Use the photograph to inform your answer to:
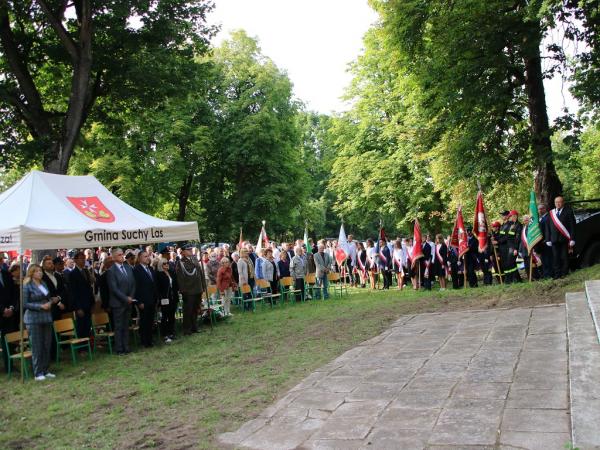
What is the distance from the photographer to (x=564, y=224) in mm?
12656

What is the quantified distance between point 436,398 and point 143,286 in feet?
23.4

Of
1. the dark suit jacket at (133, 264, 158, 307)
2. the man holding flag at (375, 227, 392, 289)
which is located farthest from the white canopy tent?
the man holding flag at (375, 227, 392, 289)

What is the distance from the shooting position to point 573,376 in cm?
563

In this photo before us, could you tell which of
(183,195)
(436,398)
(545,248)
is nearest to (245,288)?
(545,248)

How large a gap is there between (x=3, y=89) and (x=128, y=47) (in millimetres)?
3871

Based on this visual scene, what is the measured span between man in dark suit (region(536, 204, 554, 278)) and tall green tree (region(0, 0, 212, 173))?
11.8 metres

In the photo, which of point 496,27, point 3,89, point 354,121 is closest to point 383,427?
point 496,27

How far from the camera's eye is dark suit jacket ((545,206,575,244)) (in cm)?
1265

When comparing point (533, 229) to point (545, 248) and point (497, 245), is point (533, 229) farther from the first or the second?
point (497, 245)

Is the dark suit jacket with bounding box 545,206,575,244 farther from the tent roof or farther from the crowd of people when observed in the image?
the tent roof

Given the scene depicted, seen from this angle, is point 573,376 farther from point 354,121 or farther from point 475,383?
point 354,121

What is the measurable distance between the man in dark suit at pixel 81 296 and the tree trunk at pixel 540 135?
1218 centimetres

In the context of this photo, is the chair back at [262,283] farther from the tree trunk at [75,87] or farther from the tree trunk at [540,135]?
the tree trunk at [540,135]

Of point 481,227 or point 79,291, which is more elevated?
point 481,227
